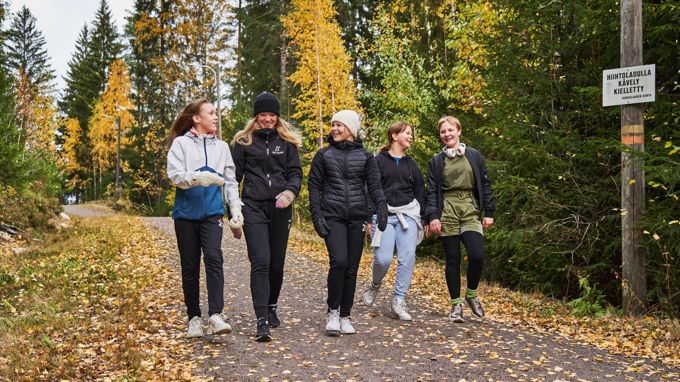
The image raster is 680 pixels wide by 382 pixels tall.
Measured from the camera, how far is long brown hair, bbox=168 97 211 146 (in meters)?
5.46

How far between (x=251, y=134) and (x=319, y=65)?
1586 cm

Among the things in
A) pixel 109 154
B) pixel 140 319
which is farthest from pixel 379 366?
pixel 109 154

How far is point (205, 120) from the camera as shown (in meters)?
5.41

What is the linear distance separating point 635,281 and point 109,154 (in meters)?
46.3

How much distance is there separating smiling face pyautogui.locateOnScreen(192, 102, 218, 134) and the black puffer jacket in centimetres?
102

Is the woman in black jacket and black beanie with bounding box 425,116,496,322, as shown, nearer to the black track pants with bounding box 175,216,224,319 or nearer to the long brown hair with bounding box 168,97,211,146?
the black track pants with bounding box 175,216,224,319

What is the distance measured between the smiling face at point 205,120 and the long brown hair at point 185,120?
4 cm

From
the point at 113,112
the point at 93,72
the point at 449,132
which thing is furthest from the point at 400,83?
the point at 93,72

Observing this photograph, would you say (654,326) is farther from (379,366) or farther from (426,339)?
(379,366)

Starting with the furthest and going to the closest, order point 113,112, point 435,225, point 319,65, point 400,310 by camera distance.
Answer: point 113,112 < point 319,65 < point 400,310 < point 435,225

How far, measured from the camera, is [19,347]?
17.8ft

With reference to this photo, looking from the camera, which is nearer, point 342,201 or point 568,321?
point 342,201

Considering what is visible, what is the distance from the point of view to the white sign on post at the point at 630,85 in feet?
21.6

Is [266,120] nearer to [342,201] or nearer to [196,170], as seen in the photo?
[196,170]
